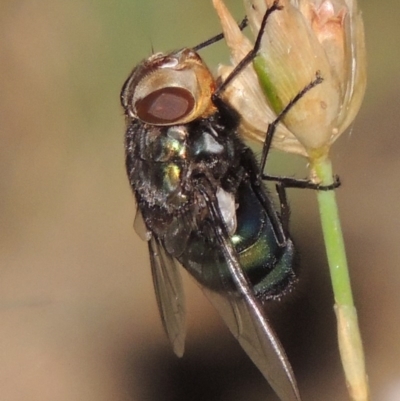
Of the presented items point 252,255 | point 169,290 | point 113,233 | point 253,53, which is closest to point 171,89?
point 253,53

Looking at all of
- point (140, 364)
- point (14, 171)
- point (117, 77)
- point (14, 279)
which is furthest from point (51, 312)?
point (117, 77)

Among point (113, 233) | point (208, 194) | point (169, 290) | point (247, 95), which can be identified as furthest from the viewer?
point (113, 233)

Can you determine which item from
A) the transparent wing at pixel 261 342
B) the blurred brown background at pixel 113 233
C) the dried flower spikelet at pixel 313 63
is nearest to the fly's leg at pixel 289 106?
the dried flower spikelet at pixel 313 63

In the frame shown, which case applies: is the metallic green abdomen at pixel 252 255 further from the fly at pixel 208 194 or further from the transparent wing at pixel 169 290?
the transparent wing at pixel 169 290

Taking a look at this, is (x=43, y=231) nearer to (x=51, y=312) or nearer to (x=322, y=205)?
(x=51, y=312)

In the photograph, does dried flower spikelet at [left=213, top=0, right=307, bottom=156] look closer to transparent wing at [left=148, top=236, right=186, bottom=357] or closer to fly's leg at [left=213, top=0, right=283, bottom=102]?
fly's leg at [left=213, top=0, right=283, bottom=102]

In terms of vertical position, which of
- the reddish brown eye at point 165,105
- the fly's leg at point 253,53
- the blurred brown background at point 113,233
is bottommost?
the blurred brown background at point 113,233

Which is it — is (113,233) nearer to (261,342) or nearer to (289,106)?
(261,342)
